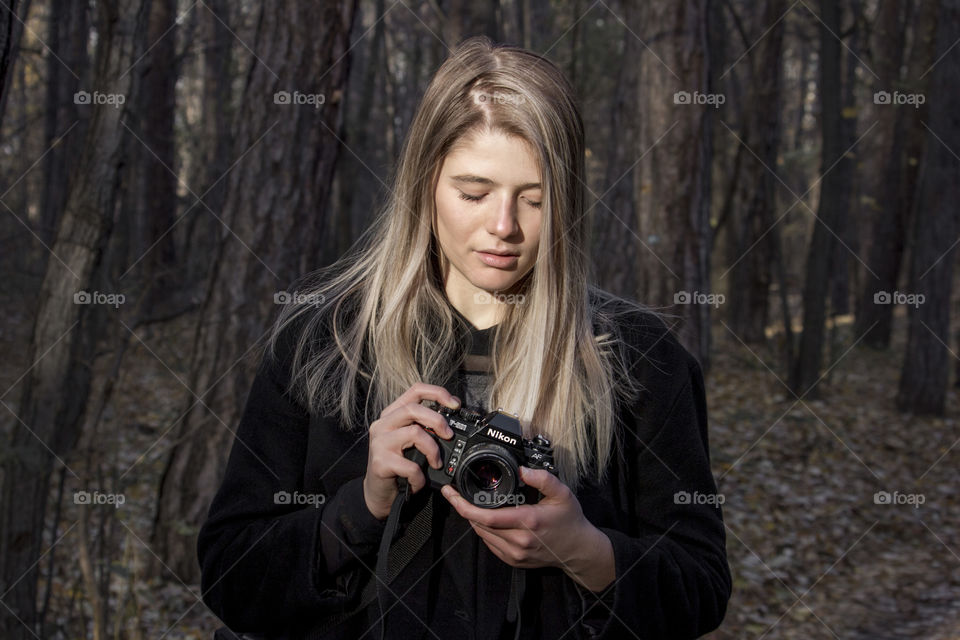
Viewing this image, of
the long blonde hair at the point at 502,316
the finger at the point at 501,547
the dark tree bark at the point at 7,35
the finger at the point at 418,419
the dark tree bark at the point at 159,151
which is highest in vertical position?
the dark tree bark at the point at 159,151

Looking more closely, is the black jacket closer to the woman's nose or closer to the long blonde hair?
the long blonde hair

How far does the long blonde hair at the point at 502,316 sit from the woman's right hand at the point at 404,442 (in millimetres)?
213

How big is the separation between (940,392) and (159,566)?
27.7 feet

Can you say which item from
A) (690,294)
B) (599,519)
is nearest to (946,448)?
(690,294)

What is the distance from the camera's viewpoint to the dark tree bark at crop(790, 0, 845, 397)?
990 centimetres

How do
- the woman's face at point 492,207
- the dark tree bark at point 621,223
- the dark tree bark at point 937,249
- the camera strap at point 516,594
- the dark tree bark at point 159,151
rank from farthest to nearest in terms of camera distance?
the dark tree bark at point 159,151
the dark tree bark at point 937,249
the dark tree bark at point 621,223
the woman's face at point 492,207
the camera strap at point 516,594

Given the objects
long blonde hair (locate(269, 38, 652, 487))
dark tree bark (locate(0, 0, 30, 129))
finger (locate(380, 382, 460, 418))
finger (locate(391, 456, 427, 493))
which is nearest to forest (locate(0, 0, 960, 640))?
dark tree bark (locate(0, 0, 30, 129))

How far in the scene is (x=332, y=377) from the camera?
1.94 metres

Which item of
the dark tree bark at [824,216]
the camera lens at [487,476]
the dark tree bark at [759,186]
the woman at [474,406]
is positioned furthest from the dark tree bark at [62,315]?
the dark tree bark at [759,186]

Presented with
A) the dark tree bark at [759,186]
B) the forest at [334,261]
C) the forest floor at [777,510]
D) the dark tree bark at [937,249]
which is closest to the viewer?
Result: the forest at [334,261]

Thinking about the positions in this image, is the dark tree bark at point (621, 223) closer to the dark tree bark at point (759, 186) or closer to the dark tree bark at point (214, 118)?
the dark tree bark at point (759, 186)

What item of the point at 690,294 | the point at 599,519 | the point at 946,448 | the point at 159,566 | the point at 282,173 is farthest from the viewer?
the point at 946,448

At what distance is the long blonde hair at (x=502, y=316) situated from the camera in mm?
1897

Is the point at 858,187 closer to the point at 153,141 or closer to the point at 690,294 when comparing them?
the point at 153,141
